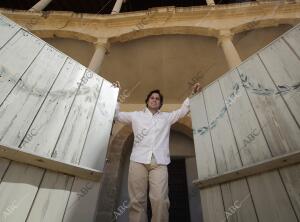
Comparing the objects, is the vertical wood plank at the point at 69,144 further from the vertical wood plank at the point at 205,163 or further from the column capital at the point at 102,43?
the column capital at the point at 102,43

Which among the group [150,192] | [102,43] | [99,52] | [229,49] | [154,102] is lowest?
[150,192]

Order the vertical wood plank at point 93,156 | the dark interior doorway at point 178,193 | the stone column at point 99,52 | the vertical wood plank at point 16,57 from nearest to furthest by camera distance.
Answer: the vertical wood plank at point 93,156 → the vertical wood plank at point 16,57 → the stone column at point 99,52 → the dark interior doorway at point 178,193

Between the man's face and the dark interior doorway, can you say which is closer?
the man's face

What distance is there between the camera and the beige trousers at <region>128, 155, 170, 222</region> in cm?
259

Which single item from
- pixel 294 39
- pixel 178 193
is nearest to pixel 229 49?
pixel 294 39

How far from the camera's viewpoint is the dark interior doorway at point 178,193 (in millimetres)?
5570

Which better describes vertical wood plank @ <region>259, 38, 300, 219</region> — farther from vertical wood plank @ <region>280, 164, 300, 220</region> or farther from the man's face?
the man's face

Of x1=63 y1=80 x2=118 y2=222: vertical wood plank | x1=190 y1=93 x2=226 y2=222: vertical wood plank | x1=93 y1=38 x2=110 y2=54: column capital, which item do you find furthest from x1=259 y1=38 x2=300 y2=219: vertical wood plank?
x1=93 y1=38 x2=110 y2=54: column capital

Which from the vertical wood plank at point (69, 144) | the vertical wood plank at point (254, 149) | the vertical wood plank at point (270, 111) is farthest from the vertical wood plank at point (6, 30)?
the vertical wood plank at point (270, 111)

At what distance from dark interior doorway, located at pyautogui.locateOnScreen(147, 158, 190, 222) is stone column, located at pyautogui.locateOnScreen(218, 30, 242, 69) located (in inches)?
120

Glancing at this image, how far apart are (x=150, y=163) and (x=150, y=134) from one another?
0.39 meters

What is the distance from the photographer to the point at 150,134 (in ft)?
9.87

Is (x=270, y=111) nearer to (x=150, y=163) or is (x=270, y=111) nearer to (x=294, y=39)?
(x=294, y=39)

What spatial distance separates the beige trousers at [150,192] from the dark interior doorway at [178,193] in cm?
312
